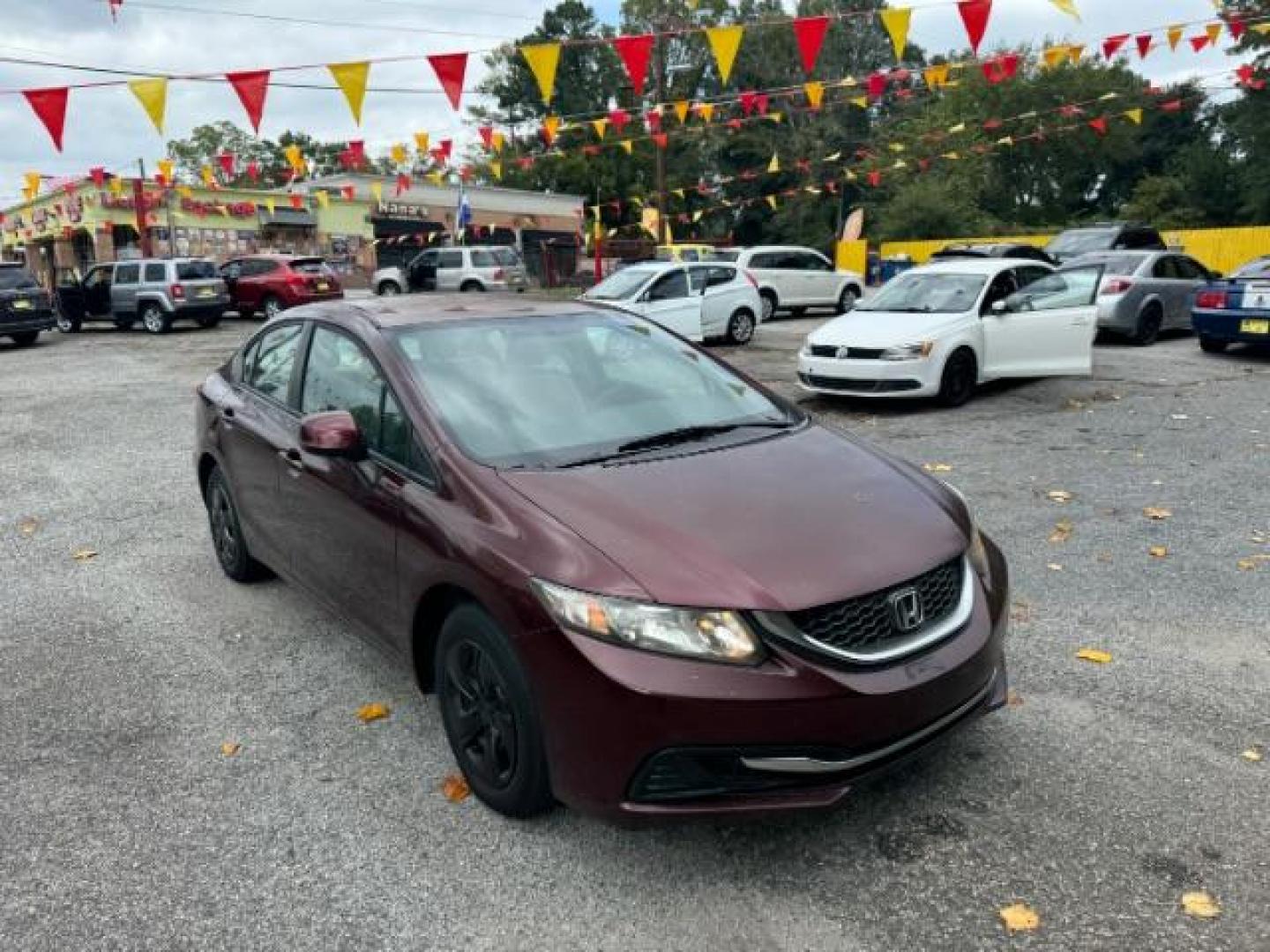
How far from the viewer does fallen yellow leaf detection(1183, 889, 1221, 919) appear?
7.92 ft

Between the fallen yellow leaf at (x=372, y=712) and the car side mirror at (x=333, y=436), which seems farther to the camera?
the fallen yellow leaf at (x=372, y=712)

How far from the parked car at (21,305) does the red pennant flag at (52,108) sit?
340 inches

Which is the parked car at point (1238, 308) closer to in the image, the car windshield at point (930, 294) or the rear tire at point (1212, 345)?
the rear tire at point (1212, 345)

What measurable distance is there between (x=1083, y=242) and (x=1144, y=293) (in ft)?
17.9

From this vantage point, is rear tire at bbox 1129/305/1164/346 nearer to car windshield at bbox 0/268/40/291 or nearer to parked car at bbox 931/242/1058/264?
parked car at bbox 931/242/1058/264

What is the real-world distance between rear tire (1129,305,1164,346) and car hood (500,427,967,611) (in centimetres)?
1215

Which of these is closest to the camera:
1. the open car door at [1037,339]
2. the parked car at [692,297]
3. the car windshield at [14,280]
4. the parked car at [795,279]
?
the open car door at [1037,339]

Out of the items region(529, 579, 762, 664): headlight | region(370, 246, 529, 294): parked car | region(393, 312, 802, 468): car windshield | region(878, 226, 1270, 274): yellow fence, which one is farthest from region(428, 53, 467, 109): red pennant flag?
region(878, 226, 1270, 274): yellow fence

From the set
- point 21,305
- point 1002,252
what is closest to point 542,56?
point 1002,252

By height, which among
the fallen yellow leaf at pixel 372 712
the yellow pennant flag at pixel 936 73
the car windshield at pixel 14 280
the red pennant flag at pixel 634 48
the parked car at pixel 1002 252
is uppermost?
the yellow pennant flag at pixel 936 73

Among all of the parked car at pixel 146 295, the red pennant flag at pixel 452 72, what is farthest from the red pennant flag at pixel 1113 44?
the parked car at pixel 146 295

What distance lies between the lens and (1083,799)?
2918 mm

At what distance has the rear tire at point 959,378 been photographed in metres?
9.37

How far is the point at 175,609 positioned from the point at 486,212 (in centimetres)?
4366
